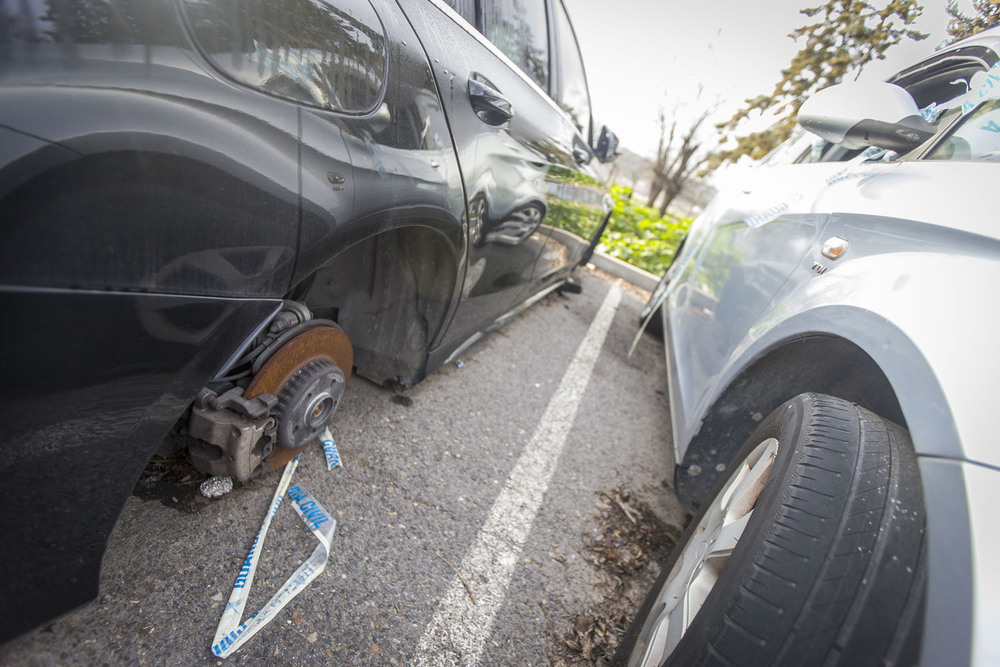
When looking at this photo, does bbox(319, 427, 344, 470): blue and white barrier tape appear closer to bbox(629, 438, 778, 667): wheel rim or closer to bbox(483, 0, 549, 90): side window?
bbox(629, 438, 778, 667): wheel rim

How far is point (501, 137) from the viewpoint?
1643 millimetres

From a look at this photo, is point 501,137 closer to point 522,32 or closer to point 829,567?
point 522,32

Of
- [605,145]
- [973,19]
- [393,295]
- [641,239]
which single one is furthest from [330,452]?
[641,239]

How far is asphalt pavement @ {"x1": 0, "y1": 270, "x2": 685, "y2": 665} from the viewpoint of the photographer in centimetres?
109

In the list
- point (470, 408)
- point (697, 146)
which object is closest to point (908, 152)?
point (470, 408)

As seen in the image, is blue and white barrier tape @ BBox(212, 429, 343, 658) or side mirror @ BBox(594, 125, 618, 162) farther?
side mirror @ BBox(594, 125, 618, 162)

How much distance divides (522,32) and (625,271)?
4690mm

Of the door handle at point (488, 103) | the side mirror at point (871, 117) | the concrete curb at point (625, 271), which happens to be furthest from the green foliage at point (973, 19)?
the concrete curb at point (625, 271)

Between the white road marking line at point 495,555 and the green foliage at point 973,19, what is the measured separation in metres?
2.32

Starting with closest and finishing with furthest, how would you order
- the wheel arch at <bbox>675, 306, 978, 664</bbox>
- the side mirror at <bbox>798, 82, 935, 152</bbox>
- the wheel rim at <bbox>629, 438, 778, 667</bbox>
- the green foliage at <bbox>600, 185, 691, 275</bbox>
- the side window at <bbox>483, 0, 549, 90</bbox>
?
1. the wheel arch at <bbox>675, 306, 978, 664</bbox>
2. the wheel rim at <bbox>629, 438, 778, 667</bbox>
3. the side mirror at <bbox>798, 82, 935, 152</bbox>
4. the side window at <bbox>483, 0, 549, 90</bbox>
5. the green foliage at <bbox>600, 185, 691, 275</bbox>

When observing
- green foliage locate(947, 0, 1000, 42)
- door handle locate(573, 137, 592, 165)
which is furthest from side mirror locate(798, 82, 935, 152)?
door handle locate(573, 137, 592, 165)

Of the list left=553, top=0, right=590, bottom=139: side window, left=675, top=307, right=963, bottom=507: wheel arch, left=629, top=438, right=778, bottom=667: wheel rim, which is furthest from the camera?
left=553, top=0, right=590, bottom=139: side window

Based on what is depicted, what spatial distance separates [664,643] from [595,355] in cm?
253

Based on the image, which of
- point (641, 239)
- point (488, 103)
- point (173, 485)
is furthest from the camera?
point (641, 239)
